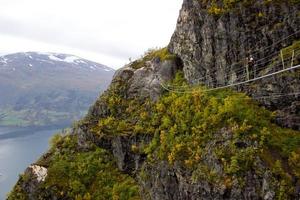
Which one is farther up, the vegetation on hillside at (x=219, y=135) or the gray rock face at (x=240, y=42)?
the gray rock face at (x=240, y=42)

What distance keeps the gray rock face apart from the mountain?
0.06 meters

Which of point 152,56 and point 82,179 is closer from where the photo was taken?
point 82,179

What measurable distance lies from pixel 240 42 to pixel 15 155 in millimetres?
129412

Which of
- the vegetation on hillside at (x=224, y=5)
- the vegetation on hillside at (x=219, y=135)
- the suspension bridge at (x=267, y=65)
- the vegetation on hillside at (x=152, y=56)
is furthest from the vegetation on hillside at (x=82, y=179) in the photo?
the vegetation on hillside at (x=224, y=5)

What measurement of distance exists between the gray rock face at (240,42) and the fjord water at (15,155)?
78219 mm

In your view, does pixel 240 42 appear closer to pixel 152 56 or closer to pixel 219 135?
pixel 219 135

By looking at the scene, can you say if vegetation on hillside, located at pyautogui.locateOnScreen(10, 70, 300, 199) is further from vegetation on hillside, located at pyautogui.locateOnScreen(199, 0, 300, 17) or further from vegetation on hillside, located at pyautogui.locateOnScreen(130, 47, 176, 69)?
vegetation on hillside, located at pyautogui.locateOnScreen(199, 0, 300, 17)

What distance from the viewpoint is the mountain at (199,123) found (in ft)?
66.4

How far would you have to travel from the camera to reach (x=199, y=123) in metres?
23.8

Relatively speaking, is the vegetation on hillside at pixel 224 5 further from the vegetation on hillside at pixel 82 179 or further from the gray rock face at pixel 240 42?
the vegetation on hillside at pixel 82 179

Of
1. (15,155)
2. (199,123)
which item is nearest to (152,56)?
(199,123)

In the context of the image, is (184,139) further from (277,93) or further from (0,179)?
(0,179)

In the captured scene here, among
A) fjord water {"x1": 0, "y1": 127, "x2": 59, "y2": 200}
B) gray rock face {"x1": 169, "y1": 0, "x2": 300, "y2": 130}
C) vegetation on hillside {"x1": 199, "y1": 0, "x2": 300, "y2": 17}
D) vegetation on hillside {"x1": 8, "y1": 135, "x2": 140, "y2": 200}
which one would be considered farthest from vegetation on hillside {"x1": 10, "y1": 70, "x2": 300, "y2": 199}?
fjord water {"x1": 0, "y1": 127, "x2": 59, "y2": 200}

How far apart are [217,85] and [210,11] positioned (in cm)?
467
